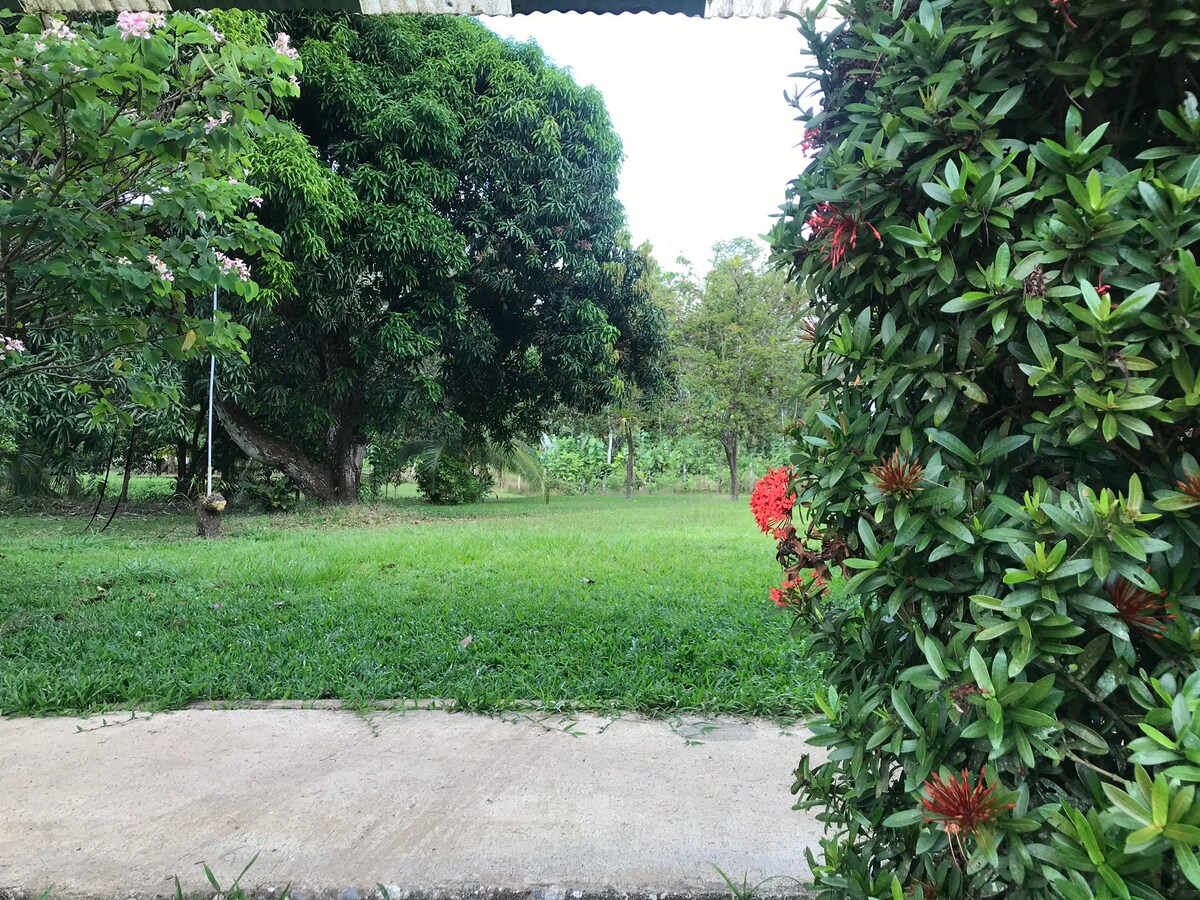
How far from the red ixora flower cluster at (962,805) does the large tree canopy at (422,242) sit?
8.97 m

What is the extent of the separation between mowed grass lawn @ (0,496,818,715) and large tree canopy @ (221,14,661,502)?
133 inches

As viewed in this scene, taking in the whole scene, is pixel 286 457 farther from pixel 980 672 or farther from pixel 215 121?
pixel 980 672

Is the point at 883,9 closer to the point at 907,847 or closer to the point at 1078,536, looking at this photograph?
the point at 1078,536

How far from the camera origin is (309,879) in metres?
1.73

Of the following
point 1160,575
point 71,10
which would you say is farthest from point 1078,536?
point 71,10

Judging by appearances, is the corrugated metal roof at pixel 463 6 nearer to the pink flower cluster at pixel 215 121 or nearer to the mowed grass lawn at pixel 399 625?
the pink flower cluster at pixel 215 121

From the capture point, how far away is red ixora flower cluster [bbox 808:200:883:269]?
1.14m

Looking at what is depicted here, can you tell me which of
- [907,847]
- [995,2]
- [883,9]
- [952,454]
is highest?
[883,9]

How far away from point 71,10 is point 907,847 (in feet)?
14.1

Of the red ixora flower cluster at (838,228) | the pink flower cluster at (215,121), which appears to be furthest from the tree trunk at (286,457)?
the red ixora flower cluster at (838,228)

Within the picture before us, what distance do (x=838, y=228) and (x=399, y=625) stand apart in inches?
149

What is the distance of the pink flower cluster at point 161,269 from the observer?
10.5ft

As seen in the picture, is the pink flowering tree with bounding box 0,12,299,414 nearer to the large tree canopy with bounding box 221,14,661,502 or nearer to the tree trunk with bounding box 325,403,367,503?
the large tree canopy with bounding box 221,14,661,502

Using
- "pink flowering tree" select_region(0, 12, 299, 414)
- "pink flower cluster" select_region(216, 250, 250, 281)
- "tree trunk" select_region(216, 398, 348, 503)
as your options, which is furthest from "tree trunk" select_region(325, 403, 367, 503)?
"pink flowering tree" select_region(0, 12, 299, 414)
